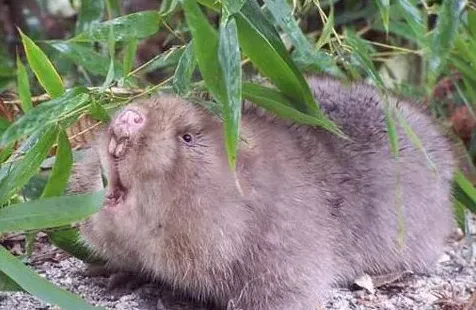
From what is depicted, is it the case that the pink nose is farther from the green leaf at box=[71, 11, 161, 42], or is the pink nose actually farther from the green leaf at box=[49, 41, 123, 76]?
the green leaf at box=[49, 41, 123, 76]

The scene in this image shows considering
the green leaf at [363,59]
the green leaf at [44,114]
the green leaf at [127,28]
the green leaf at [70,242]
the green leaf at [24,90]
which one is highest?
the green leaf at [127,28]

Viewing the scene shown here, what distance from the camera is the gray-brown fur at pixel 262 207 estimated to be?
178 centimetres

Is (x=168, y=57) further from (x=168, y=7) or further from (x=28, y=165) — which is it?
(x=28, y=165)

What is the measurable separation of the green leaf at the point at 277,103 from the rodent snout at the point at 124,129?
0.25 m

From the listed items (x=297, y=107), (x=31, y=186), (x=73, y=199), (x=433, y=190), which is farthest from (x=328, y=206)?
(x=31, y=186)

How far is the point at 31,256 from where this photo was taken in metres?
2.18

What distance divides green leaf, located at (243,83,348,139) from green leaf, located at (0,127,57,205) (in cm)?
37

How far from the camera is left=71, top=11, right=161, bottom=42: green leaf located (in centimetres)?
191

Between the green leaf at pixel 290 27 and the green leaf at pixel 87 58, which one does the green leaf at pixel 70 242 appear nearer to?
the green leaf at pixel 87 58

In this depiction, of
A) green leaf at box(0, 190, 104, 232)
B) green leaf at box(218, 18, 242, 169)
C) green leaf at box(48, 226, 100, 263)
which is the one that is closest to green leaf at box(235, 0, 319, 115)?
green leaf at box(218, 18, 242, 169)

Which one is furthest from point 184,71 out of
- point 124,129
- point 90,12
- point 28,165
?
point 90,12

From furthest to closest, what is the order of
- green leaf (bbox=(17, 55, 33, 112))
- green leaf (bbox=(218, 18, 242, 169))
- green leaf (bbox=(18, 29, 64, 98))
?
green leaf (bbox=(17, 55, 33, 112)), green leaf (bbox=(18, 29, 64, 98)), green leaf (bbox=(218, 18, 242, 169))

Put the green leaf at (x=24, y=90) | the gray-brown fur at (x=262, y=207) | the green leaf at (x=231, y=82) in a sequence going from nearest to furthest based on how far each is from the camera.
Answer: the green leaf at (x=231, y=82) → the gray-brown fur at (x=262, y=207) → the green leaf at (x=24, y=90)

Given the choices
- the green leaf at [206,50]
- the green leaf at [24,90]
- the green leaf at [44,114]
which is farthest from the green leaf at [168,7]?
A: the green leaf at [24,90]
